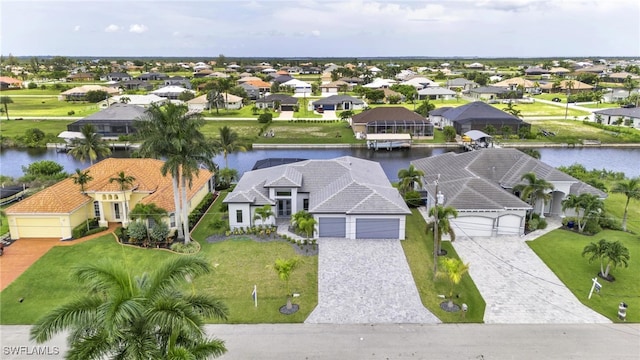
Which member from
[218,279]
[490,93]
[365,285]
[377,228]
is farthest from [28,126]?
[490,93]

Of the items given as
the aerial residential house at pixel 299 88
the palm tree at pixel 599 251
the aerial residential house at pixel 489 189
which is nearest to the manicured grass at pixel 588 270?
the palm tree at pixel 599 251

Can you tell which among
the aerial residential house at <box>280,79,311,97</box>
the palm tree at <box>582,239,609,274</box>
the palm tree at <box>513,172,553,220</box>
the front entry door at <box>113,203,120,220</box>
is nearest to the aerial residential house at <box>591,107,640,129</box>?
the palm tree at <box>513,172,553,220</box>

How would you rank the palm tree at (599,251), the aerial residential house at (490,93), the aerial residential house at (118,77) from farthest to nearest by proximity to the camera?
the aerial residential house at (118,77)
the aerial residential house at (490,93)
the palm tree at (599,251)

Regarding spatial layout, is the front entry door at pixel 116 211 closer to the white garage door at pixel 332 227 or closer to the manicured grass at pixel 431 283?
the white garage door at pixel 332 227

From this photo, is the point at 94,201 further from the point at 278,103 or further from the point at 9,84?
the point at 9,84

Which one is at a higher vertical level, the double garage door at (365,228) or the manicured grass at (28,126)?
the manicured grass at (28,126)

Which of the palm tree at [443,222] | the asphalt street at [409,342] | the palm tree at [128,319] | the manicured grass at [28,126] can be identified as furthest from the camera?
the manicured grass at [28,126]
